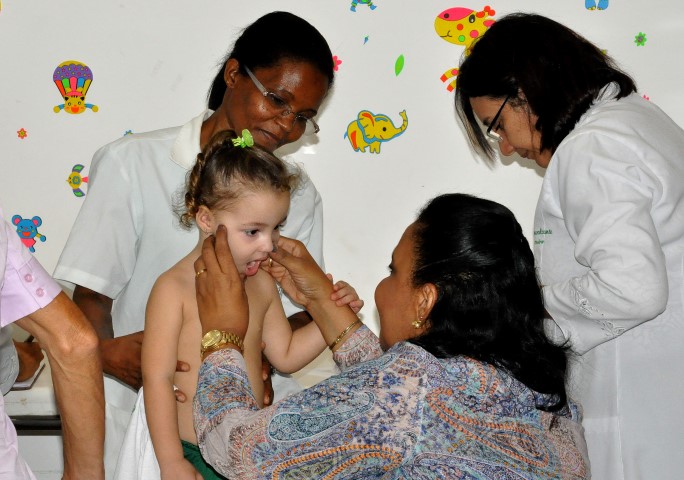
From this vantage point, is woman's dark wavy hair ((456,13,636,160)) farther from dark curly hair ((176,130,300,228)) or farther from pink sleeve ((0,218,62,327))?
pink sleeve ((0,218,62,327))

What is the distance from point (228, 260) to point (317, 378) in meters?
1.40

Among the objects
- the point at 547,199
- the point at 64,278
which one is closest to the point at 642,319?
the point at 547,199

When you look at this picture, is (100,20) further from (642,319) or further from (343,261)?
(642,319)

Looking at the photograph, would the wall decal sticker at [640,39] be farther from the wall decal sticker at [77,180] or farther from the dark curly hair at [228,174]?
the wall decal sticker at [77,180]

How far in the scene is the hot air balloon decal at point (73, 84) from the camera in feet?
10.1

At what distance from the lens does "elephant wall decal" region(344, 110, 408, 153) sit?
3102 mm

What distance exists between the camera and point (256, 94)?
7.34 feet

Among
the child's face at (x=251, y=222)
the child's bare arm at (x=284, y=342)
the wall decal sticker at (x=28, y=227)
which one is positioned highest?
the wall decal sticker at (x=28, y=227)

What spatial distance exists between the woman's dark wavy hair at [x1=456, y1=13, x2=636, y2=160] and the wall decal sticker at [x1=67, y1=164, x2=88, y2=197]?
1.57 m

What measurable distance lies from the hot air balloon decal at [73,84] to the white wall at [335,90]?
24mm

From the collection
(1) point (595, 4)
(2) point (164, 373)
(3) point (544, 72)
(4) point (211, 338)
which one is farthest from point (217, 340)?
(1) point (595, 4)

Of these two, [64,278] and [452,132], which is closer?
[64,278]

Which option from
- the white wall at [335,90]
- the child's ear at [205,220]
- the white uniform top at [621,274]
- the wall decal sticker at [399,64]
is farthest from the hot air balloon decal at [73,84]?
the white uniform top at [621,274]

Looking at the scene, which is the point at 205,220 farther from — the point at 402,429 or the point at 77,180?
the point at 77,180
